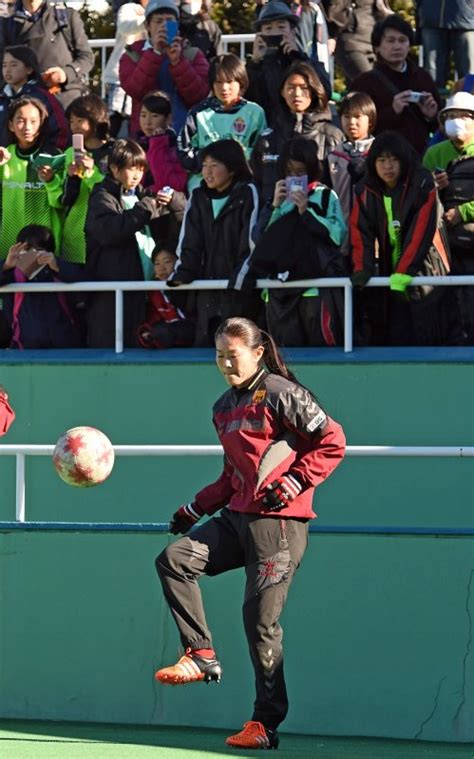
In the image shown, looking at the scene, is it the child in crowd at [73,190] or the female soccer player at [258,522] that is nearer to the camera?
the female soccer player at [258,522]

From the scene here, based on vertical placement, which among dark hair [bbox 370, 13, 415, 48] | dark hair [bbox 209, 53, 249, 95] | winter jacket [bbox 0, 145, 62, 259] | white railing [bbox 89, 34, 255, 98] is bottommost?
winter jacket [bbox 0, 145, 62, 259]

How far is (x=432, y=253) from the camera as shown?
1070 cm

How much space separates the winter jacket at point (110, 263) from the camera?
11.5 meters

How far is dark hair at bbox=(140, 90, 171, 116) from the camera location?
12773 mm

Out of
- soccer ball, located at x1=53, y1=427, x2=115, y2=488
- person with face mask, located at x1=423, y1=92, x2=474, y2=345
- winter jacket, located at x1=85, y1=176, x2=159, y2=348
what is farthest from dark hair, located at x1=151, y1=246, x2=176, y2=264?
soccer ball, located at x1=53, y1=427, x2=115, y2=488

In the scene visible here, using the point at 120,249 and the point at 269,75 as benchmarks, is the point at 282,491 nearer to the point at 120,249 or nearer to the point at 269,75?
the point at 120,249

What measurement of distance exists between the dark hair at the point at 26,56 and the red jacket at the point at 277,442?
6407 mm

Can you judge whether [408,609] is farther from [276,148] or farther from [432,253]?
[276,148]

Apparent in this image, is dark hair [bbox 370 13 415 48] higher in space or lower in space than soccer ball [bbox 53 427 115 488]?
higher

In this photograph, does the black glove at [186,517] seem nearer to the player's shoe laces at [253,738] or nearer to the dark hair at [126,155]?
the player's shoe laces at [253,738]

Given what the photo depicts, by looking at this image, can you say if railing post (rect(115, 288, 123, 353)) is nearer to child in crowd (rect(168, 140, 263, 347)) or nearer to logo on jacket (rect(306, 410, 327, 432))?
child in crowd (rect(168, 140, 263, 347))

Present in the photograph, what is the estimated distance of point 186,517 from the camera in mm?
8375

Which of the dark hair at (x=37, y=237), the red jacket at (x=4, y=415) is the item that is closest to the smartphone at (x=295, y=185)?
the dark hair at (x=37, y=237)

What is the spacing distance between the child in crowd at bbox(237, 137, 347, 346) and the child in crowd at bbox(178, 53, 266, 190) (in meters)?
1.37
